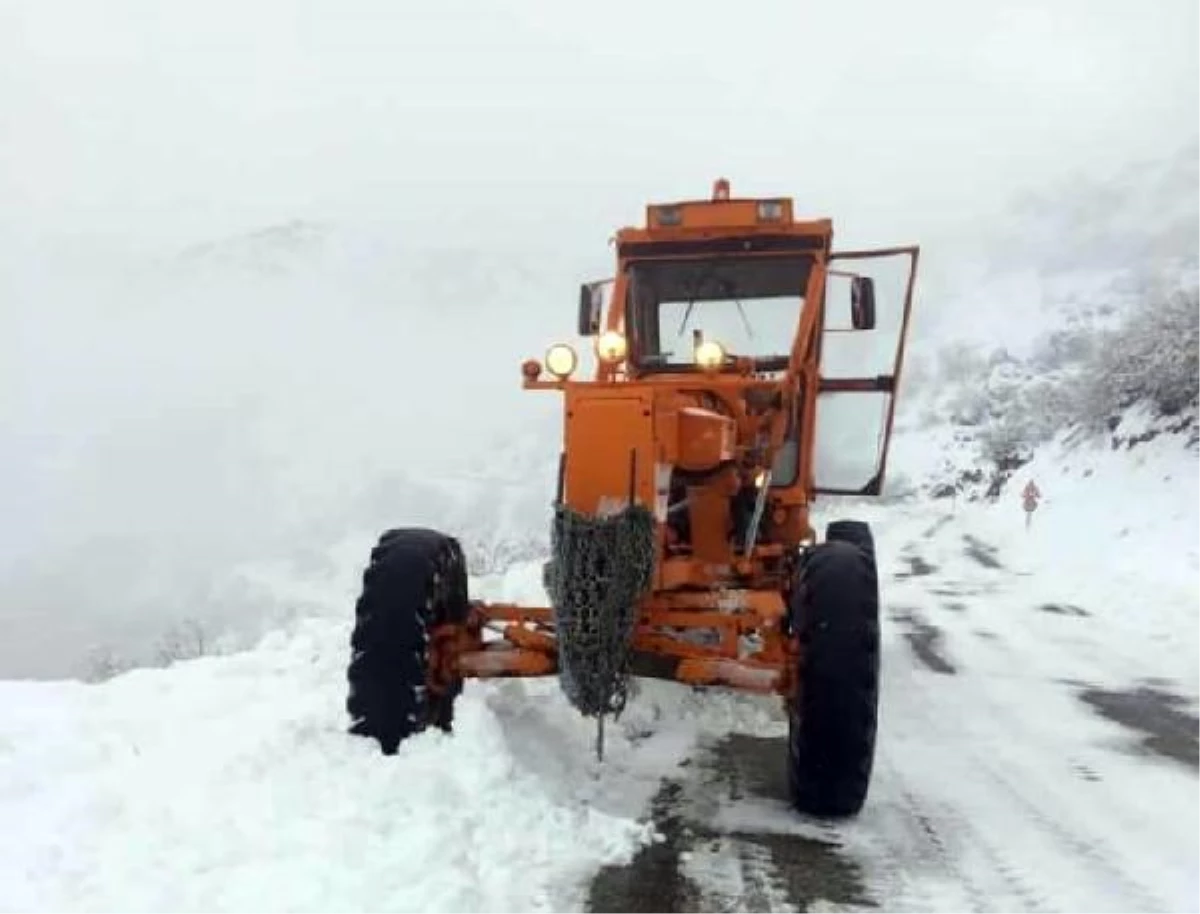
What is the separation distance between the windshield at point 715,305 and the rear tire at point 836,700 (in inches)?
92.0

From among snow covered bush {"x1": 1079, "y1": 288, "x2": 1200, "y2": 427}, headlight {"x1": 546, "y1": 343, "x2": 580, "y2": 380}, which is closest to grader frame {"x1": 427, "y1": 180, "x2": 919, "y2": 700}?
headlight {"x1": 546, "y1": 343, "x2": 580, "y2": 380}

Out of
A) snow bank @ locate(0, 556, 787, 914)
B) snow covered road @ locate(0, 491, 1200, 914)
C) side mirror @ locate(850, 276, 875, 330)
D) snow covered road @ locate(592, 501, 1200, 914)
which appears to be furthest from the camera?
side mirror @ locate(850, 276, 875, 330)

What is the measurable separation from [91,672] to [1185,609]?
13332mm

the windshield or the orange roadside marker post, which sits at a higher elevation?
the windshield

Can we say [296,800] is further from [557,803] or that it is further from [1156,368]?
[1156,368]

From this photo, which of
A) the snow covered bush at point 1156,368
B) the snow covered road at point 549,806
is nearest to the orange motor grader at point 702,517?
the snow covered road at point 549,806

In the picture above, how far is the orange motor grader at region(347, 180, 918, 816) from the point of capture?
5.07m

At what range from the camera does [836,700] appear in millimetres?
5070

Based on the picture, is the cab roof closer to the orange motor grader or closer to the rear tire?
the orange motor grader

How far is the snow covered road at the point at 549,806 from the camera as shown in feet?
12.7

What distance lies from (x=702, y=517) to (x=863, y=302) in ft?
5.44

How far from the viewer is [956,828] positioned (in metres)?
5.12

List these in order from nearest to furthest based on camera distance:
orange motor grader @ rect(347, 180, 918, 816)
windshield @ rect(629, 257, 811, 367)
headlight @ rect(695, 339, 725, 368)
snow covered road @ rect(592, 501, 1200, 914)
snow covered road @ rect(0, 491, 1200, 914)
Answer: snow covered road @ rect(0, 491, 1200, 914)
snow covered road @ rect(592, 501, 1200, 914)
orange motor grader @ rect(347, 180, 918, 816)
headlight @ rect(695, 339, 725, 368)
windshield @ rect(629, 257, 811, 367)

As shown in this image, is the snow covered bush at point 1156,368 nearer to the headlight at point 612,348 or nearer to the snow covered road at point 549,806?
the snow covered road at point 549,806
